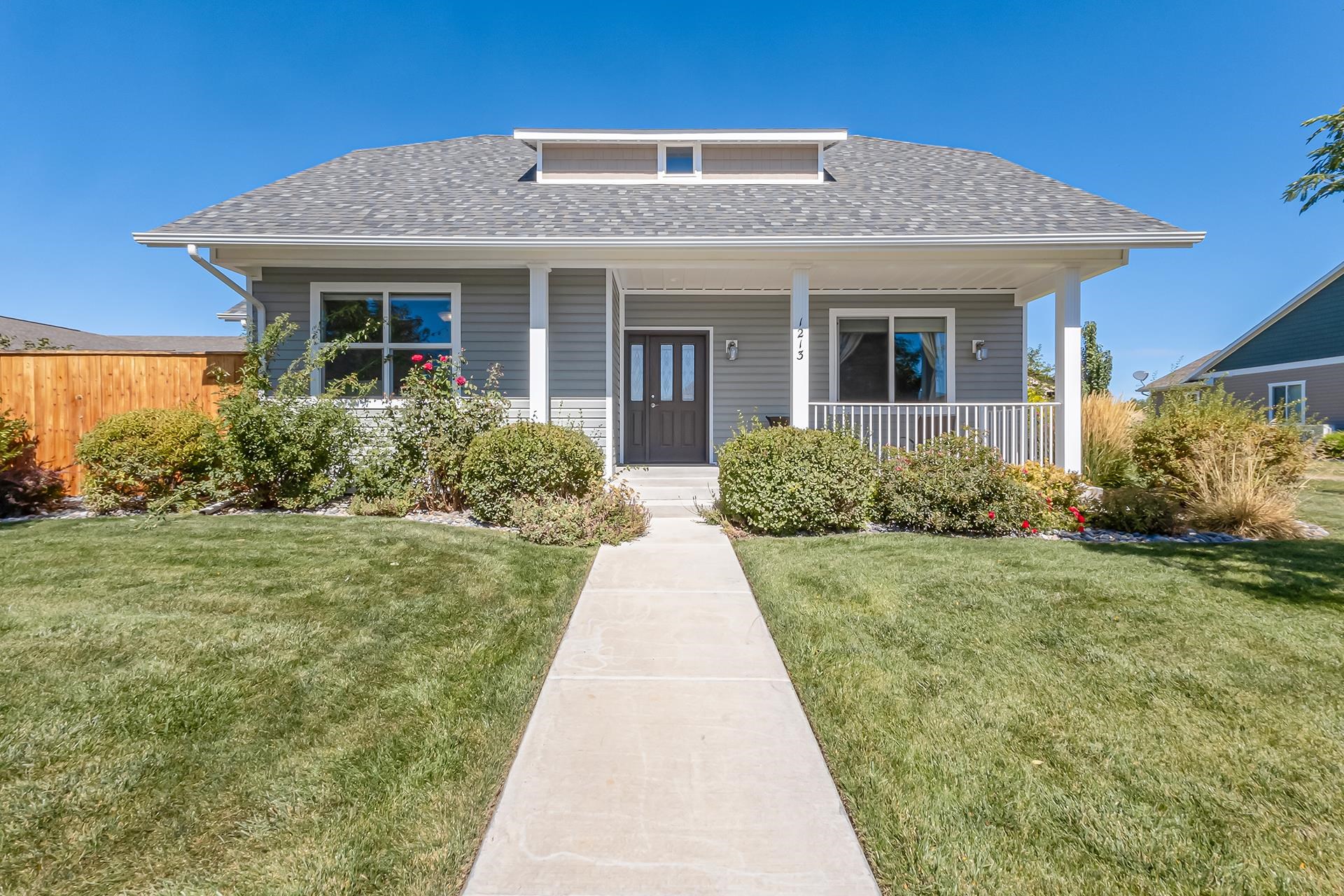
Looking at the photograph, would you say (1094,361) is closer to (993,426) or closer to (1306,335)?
(1306,335)

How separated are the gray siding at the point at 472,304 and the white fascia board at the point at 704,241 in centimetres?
98

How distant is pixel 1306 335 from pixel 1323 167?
73.1ft

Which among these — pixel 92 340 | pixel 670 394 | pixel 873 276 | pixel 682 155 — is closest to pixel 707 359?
pixel 670 394

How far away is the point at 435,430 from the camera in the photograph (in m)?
6.87

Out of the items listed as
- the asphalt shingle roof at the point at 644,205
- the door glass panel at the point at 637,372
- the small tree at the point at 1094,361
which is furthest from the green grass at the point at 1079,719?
the small tree at the point at 1094,361

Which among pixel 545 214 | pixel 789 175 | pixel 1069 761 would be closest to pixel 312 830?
pixel 1069 761

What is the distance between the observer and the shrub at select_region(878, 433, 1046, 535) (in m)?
6.01

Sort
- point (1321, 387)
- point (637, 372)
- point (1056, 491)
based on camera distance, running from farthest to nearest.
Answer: point (1321, 387), point (637, 372), point (1056, 491)

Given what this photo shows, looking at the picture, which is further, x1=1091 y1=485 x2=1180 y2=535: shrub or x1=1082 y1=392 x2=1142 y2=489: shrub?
x1=1082 y1=392 x2=1142 y2=489: shrub

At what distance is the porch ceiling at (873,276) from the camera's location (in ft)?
25.1

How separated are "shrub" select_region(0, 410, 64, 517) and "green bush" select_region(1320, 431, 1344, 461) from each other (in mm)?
25907

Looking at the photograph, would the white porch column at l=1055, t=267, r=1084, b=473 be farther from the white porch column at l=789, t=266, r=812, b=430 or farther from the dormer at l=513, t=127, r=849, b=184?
the dormer at l=513, t=127, r=849, b=184

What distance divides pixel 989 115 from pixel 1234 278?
19.5 metres

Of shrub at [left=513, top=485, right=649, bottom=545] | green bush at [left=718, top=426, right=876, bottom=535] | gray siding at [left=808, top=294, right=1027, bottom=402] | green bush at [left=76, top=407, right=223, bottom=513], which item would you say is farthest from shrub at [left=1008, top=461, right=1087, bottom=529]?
green bush at [left=76, top=407, right=223, bottom=513]
